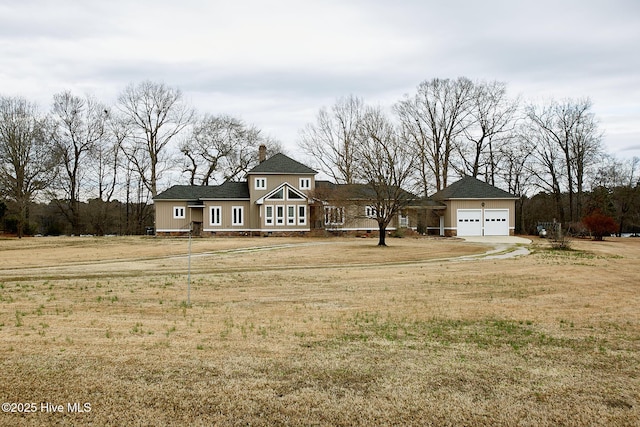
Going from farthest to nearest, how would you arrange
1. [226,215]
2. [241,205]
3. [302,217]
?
1. [241,205]
2. [226,215]
3. [302,217]

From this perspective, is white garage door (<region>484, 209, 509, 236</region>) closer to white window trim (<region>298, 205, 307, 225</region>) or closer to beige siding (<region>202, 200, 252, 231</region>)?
white window trim (<region>298, 205, 307, 225</region>)

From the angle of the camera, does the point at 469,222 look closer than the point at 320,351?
No

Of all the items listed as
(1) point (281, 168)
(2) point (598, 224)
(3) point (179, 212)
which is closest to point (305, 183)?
(1) point (281, 168)

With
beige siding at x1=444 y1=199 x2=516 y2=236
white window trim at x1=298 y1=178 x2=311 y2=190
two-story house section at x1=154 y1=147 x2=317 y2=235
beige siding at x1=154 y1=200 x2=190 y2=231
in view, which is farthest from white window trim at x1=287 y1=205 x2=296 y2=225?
beige siding at x1=444 y1=199 x2=516 y2=236

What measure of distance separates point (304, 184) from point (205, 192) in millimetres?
8975

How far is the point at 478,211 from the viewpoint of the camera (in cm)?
4531

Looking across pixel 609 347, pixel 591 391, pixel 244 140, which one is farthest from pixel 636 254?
pixel 244 140

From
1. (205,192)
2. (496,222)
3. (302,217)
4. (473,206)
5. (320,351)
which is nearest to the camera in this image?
(320,351)

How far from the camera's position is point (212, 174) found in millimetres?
59375

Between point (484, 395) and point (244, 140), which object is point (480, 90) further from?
point (484, 395)

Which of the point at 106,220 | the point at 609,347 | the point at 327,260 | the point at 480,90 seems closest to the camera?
the point at 609,347

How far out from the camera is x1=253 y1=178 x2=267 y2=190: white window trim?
46812 mm

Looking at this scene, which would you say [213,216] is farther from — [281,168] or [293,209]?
[281,168]

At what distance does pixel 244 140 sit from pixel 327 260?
3560 centimetres
